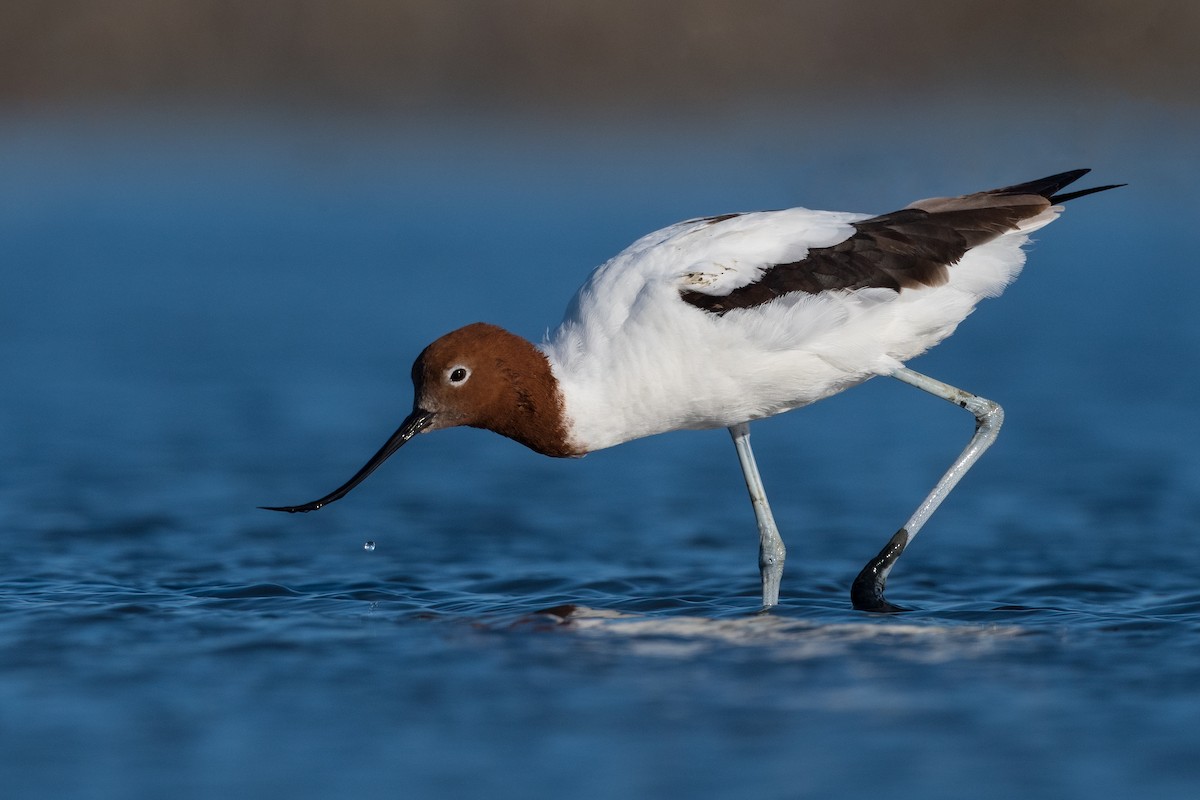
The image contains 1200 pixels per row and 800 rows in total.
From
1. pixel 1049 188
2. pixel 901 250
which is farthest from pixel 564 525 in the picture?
pixel 1049 188

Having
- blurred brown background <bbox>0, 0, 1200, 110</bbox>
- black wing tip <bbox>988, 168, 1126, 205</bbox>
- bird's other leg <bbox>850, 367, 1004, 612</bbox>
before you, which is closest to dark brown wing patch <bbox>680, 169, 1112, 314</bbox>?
black wing tip <bbox>988, 168, 1126, 205</bbox>

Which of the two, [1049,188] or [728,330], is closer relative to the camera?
[728,330]

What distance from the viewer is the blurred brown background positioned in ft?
75.4

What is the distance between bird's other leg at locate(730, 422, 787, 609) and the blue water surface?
10.5 inches

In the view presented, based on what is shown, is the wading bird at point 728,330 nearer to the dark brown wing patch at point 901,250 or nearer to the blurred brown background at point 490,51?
the dark brown wing patch at point 901,250

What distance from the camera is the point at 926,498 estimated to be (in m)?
8.61

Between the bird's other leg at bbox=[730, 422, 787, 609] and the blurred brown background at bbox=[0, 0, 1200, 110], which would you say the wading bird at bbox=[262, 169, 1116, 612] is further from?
the blurred brown background at bbox=[0, 0, 1200, 110]

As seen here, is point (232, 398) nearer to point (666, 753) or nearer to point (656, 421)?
point (656, 421)

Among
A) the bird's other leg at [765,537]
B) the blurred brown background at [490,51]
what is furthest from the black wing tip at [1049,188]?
the blurred brown background at [490,51]

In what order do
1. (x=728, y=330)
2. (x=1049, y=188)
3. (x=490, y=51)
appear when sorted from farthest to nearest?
(x=490, y=51) → (x=1049, y=188) → (x=728, y=330)

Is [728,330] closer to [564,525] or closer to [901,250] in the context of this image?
[901,250]

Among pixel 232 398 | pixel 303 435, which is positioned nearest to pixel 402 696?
pixel 303 435

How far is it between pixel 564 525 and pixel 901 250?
317 centimetres

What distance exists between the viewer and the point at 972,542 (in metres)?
9.85
